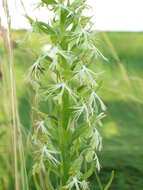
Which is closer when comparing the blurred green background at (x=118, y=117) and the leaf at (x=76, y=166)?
the leaf at (x=76, y=166)

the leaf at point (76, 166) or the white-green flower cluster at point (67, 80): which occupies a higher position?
the white-green flower cluster at point (67, 80)

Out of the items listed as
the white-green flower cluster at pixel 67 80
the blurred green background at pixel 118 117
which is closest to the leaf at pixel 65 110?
the white-green flower cluster at pixel 67 80

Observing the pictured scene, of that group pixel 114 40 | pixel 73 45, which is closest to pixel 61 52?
pixel 73 45

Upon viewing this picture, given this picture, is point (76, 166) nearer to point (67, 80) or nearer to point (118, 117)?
point (67, 80)

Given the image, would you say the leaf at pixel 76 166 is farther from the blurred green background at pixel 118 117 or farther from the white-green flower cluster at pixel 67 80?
the blurred green background at pixel 118 117

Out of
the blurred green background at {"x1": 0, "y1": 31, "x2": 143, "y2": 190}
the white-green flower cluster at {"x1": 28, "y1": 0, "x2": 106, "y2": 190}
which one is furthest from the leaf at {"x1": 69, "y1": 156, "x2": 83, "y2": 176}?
the blurred green background at {"x1": 0, "y1": 31, "x2": 143, "y2": 190}

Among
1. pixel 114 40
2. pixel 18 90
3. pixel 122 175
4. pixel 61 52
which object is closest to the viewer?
pixel 61 52

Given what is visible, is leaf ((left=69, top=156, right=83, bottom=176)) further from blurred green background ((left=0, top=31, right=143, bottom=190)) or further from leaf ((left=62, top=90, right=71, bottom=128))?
blurred green background ((left=0, top=31, right=143, bottom=190))

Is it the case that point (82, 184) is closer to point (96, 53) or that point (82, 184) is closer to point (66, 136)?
point (66, 136)

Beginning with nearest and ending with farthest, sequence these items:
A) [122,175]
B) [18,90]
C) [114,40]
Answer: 1. [122,175]
2. [18,90]
3. [114,40]
